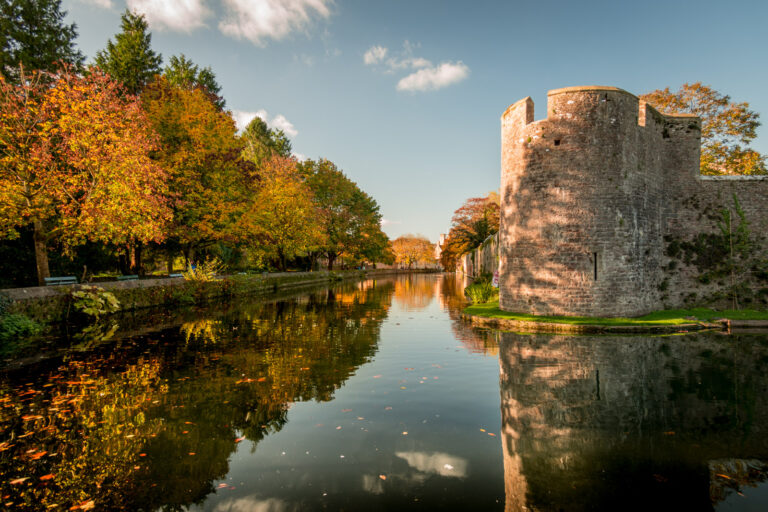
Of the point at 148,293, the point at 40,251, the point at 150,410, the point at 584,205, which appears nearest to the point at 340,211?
the point at 148,293

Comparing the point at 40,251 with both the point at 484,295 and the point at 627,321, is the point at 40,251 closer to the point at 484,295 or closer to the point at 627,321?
the point at 484,295

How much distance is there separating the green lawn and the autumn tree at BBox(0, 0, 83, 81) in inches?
1442

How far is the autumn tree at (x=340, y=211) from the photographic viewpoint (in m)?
49.4

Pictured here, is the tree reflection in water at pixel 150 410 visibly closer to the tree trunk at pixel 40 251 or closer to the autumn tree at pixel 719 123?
the tree trunk at pixel 40 251

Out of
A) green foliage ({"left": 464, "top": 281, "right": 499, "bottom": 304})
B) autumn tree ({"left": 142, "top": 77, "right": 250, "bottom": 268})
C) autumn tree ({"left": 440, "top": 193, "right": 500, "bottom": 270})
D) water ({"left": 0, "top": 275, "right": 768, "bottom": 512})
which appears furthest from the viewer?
autumn tree ({"left": 440, "top": 193, "right": 500, "bottom": 270})

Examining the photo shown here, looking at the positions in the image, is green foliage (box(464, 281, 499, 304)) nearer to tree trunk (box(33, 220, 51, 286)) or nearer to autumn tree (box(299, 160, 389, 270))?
tree trunk (box(33, 220, 51, 286))

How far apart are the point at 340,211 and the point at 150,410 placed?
47756 millimetres

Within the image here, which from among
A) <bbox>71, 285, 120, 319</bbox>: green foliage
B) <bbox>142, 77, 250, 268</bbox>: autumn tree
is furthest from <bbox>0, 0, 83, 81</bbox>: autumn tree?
<bbox>71, 285, 120, 319</bbox>: green foliage

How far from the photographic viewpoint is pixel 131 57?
35.8m

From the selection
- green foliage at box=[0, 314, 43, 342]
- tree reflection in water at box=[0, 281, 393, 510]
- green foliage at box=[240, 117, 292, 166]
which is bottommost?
tree reflection in water at box=[0, 281, 393, 510]

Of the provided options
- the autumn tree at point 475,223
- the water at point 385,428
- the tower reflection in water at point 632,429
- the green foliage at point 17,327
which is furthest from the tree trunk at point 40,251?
the autumn tree at point 475,223

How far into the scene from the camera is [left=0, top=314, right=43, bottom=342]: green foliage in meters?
10.9

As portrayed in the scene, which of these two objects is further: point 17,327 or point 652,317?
point 652,317

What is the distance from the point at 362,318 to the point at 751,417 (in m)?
12.1
